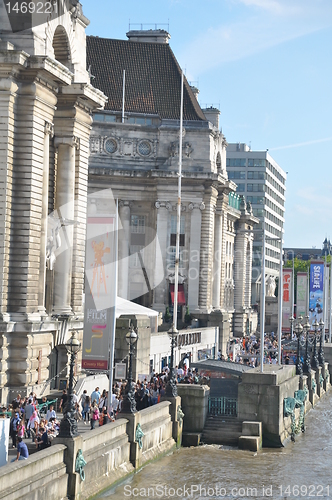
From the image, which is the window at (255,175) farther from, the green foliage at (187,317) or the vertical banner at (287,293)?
the vertical banner at (287,293)

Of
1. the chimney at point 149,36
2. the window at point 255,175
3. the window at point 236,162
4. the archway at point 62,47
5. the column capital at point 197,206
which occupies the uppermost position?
the chimney at point 149,36

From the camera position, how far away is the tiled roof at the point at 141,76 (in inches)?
4119

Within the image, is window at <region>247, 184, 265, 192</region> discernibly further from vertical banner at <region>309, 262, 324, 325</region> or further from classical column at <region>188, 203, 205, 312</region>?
vertical banner at <region>309, 262, 324, 325</region>

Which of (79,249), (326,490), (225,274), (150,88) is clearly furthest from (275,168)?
(326,490)

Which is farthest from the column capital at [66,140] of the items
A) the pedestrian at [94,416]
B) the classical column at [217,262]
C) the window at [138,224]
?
the classical column at [217,262]

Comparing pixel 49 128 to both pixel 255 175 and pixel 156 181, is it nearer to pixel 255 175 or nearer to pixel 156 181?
pixel 156 181

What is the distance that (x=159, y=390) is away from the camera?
47000 millimetres

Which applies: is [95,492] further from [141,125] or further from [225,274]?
[225,274]

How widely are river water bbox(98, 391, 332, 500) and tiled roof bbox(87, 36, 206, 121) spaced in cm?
6292

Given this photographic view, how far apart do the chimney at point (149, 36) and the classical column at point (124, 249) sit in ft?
72.8

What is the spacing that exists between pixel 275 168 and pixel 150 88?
87.9 m

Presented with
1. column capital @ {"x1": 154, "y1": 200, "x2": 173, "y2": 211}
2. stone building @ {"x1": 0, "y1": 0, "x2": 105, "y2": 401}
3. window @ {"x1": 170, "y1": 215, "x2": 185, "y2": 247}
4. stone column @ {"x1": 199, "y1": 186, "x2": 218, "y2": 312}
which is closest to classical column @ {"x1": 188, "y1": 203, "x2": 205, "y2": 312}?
stone column @ {"x1": 199, "y1": 186, "x2": 218, "y2": 312}

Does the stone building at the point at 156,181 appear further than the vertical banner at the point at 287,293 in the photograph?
Yes

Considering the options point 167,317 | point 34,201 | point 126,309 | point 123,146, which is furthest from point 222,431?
point 123,146
